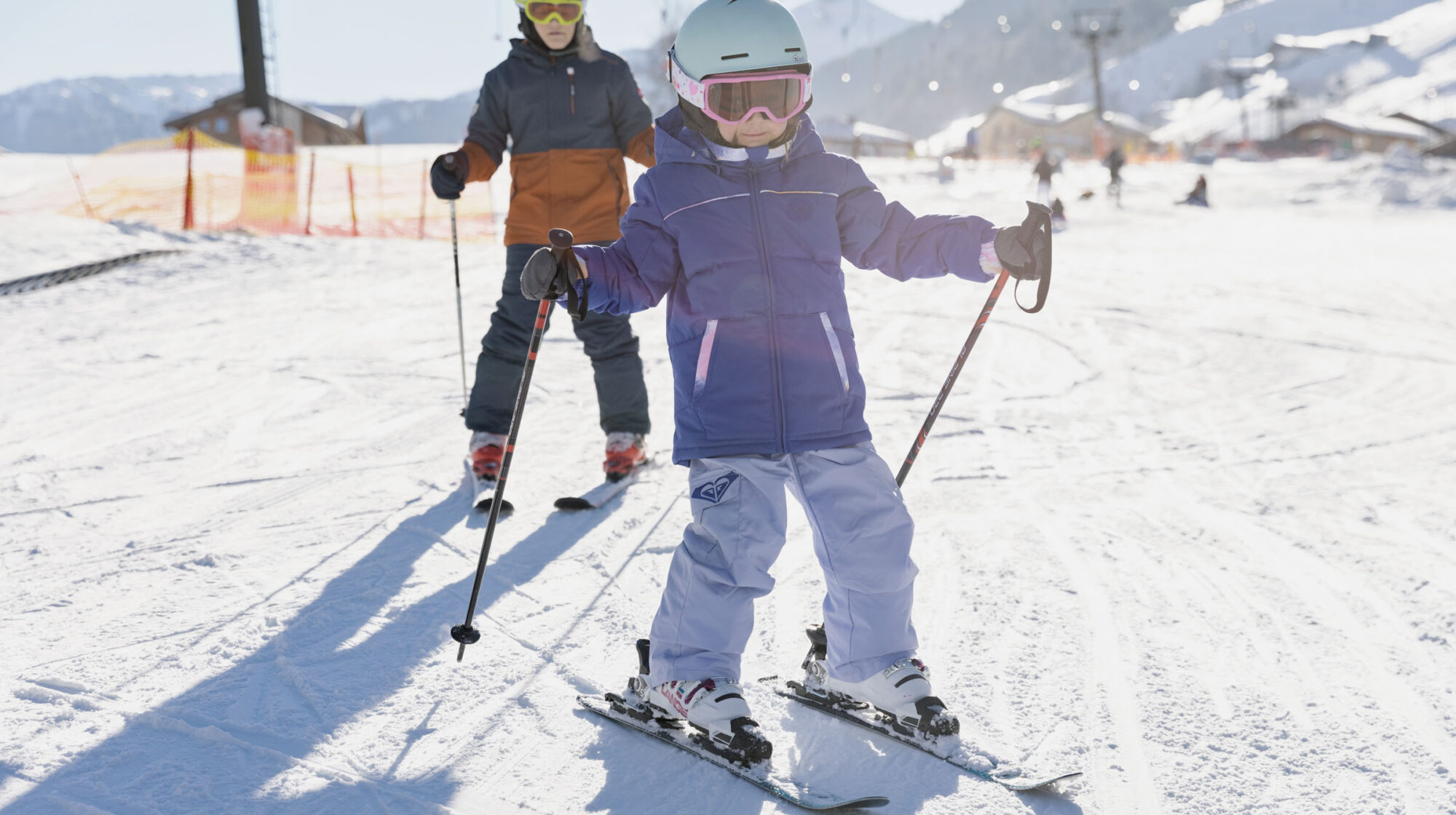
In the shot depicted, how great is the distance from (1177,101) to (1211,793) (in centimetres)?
16704

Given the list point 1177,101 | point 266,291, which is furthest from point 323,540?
point 1177,101

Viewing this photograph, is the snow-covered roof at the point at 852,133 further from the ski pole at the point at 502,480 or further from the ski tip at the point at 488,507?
the ski pole at the point at 502,480

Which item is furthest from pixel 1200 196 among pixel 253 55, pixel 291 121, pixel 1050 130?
pixel 1050 130

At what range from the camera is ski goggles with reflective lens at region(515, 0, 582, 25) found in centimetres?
357

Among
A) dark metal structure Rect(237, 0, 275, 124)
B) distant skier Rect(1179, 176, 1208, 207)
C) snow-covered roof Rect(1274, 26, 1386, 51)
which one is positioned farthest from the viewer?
snow-covered roof Rect(1274, 26, 1386, 51)

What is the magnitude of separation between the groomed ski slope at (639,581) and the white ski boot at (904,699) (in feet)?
0.24

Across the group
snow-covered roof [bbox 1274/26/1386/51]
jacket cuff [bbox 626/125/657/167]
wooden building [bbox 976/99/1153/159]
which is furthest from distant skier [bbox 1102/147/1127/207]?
snow-covered roof [bbox 1274/26/1386/51]

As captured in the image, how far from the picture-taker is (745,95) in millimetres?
2207

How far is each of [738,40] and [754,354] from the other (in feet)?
2.22

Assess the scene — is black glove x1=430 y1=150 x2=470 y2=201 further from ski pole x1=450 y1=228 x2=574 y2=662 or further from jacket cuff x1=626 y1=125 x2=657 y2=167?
ski pole x1=450 y1=228 x2=574 y2=662

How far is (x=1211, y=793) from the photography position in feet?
6.63

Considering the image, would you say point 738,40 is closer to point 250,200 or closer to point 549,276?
point 549,276

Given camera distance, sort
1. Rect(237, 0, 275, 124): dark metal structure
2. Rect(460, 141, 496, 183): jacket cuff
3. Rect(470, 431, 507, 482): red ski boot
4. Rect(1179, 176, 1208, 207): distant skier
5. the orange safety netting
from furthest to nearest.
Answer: Rect(1179, 176, 1208, 207): distant skier
Rect(237, 0, 275, 124): dark metal structure
the orange safety netting
Rect(470, 431, 507, 482): red ski boot
Rect(460, 141, 496, 183): jacket cuff

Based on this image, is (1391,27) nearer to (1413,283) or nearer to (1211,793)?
(1413,283)
